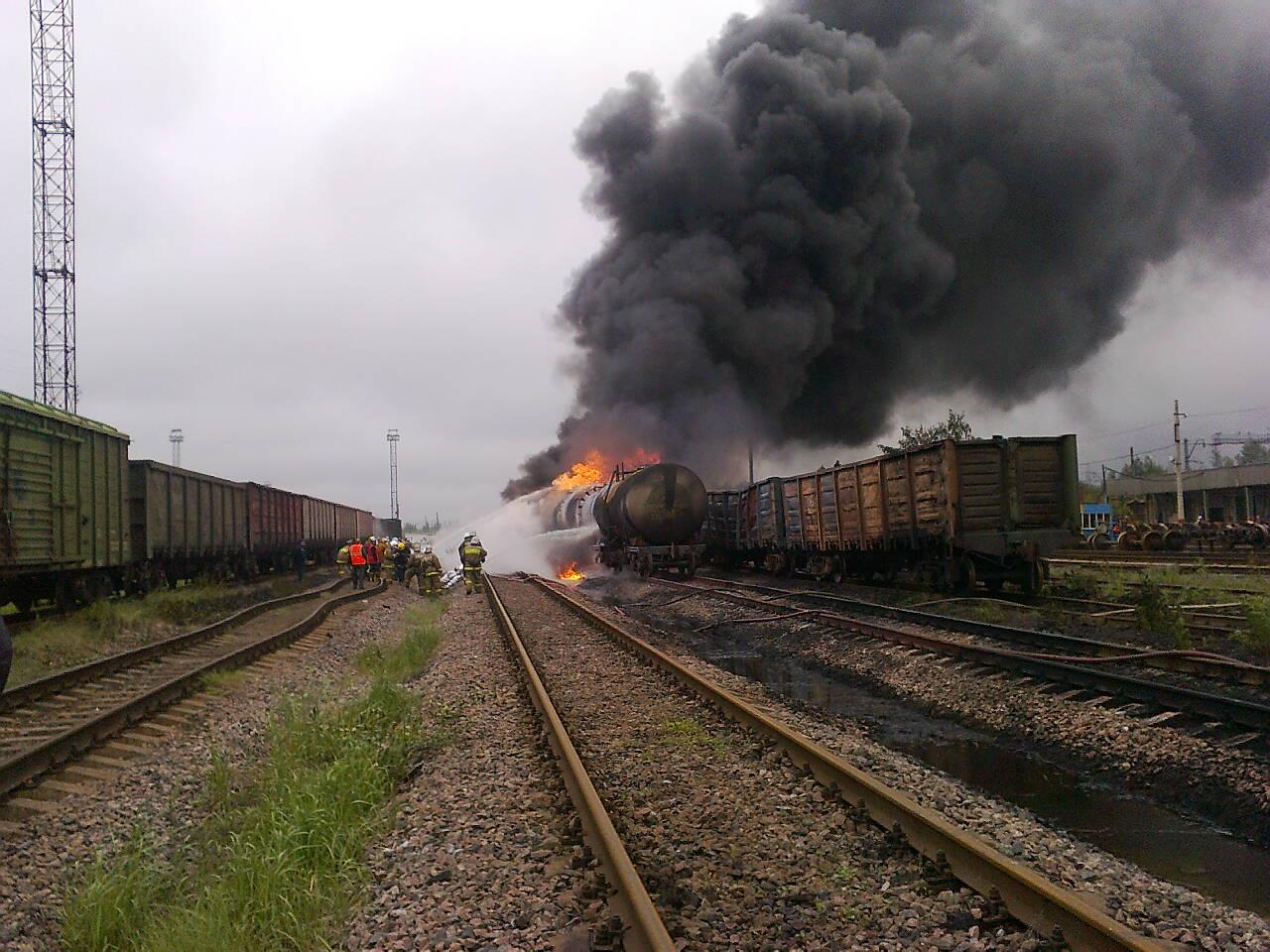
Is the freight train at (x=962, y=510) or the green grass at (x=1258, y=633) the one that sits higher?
the freight train at (x=962, y=510)

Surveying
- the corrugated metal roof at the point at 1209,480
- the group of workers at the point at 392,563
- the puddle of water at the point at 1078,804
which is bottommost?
the puddle of water at the point at 1078,804

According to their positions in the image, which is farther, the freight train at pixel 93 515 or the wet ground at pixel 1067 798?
the freight train at pixel 93 515

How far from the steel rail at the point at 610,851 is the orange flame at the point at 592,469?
2376 centimetres

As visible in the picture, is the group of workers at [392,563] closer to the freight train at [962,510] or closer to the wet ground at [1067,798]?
the freight train at [962,510]

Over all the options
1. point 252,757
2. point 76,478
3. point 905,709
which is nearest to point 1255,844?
point 905,709

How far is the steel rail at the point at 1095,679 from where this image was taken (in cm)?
650

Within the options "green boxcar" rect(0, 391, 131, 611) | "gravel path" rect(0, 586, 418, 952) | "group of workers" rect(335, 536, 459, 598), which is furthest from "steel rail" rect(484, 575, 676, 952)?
"group of workers" rect(335, 536, 459, 598)

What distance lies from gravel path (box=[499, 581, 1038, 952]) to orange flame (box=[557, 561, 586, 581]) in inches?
884

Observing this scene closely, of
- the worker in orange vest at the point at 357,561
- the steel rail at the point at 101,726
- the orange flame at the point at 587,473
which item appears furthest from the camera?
the orange flame at the point at 587,473

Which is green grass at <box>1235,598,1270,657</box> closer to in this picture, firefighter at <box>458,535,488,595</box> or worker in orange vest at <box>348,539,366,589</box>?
firefighter at <box>458,535,488,595</box>

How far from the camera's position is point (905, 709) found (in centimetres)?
890

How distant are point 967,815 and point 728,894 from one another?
69.2 inches

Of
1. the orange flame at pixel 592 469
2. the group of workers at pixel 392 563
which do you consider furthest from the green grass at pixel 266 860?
the orange flame at pixel 592 469

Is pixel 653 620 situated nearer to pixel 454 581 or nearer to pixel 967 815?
pixel 967 815
